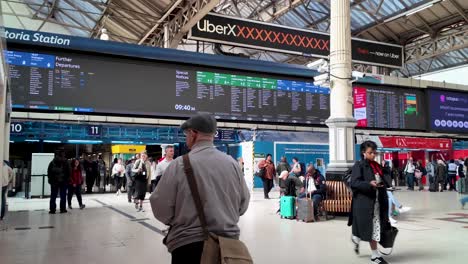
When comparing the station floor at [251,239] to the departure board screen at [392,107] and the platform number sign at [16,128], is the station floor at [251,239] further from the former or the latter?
the platform number sign at [16,128]

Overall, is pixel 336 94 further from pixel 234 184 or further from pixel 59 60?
pixel 234 184

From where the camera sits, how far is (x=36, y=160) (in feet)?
48.1

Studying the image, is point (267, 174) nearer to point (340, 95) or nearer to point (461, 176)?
point (340, 95)

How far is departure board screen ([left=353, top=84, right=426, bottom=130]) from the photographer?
12812mm

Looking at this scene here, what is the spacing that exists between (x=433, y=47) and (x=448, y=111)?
280 inches

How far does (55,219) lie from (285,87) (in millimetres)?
6678

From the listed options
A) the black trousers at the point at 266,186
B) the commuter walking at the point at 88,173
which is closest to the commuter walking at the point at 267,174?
the black trousers at the point at 266,186

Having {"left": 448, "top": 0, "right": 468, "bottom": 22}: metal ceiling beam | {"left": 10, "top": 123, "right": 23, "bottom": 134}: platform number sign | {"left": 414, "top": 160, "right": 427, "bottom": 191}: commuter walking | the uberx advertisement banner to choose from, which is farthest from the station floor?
{"left": 448, "top": 0, "right": 468, "bottom": 22}: metal ceiling beam

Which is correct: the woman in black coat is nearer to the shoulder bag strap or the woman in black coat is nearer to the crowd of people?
the shoulder bag strap

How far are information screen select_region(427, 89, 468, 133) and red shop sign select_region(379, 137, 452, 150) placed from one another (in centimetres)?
631

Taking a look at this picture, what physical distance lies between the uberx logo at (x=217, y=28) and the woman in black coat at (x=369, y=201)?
6.65m

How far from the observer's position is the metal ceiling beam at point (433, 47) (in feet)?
60.5

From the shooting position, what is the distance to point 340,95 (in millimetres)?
9094

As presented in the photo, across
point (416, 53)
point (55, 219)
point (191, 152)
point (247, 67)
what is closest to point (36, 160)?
point (55, 219)
